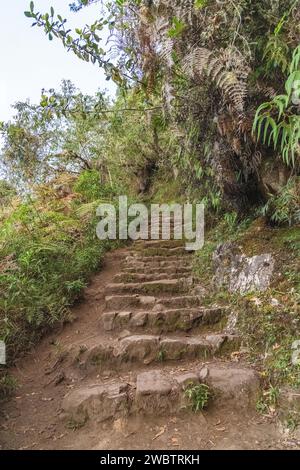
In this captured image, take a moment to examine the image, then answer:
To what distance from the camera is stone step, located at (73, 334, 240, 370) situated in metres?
3.00

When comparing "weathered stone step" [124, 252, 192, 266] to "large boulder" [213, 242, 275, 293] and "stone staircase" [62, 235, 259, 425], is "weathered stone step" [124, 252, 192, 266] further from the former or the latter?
"large boulder" [213, 242, 275, 293]

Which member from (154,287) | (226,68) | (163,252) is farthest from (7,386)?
(226,68)

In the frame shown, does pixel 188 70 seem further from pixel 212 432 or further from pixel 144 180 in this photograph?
pixel 144 180

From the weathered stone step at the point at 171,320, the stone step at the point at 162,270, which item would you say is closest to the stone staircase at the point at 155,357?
the weathered stone step at the point at 171,320

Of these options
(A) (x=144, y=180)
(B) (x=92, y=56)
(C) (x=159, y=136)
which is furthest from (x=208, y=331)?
(A) (x=144, y=180)

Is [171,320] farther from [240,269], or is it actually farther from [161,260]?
[161,260]

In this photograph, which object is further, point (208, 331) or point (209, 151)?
point (209, 151)

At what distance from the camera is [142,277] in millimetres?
4598

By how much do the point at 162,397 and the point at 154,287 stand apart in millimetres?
1865

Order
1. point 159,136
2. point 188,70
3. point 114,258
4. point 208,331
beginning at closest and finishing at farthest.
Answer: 1. point 188,70
2. point 208,331
3. point 114,258
4. point 159,136

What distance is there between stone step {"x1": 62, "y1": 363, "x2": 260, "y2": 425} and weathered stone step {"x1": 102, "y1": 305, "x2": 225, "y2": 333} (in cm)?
79

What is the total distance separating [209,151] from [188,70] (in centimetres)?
94

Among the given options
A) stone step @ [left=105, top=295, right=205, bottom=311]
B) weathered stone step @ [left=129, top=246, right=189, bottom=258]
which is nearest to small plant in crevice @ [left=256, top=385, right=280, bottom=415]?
stone step @ [left=105, top=295, right=205, bottom=311]

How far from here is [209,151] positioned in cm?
367
